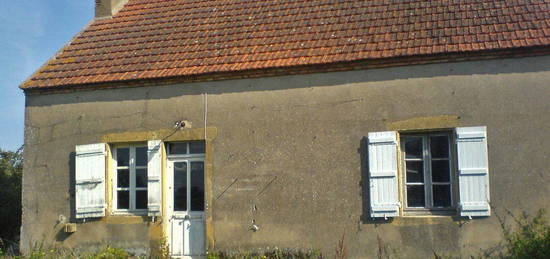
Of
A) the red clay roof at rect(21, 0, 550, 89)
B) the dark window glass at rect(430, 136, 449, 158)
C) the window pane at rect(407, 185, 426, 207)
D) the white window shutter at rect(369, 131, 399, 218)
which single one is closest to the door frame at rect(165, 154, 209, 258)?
the red clay roof at rect(21, 0, 550, 89)

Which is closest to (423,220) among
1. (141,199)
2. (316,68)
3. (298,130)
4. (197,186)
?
(298,130)

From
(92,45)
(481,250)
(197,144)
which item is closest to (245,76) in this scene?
(197,144)

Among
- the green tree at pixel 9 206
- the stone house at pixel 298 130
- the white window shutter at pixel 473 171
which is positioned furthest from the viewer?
the green tree at pixel 9 206

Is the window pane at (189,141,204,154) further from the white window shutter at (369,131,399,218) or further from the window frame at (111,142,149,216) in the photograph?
the white window shutter at (369,131,399,218)

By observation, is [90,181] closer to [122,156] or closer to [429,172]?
[122,156]

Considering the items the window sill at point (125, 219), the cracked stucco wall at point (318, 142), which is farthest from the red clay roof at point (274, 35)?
the window sill at point (125, 219)

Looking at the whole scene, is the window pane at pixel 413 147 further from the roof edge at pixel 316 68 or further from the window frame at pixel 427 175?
the roof edge at pixel 316 68

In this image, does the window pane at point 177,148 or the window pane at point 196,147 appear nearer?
the window pane at point 196,147

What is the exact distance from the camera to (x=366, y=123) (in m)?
9.07

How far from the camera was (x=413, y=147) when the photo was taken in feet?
29.7

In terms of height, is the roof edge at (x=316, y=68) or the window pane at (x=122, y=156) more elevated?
the roof edge at (x=316, y=68)

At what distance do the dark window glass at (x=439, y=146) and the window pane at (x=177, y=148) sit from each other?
13.6ft

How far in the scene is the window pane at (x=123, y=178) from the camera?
10.5m

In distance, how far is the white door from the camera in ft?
32.8
